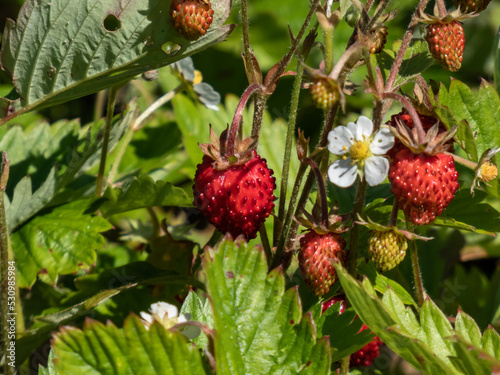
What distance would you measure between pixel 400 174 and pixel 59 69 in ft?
2.93

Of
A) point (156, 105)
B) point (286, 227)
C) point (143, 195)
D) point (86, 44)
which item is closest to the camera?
point (286, 227)

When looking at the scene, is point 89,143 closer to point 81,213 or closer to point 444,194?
point 81,213

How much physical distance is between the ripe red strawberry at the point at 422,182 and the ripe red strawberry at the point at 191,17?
518 mm

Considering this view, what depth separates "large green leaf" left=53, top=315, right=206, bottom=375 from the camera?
1.09 meters

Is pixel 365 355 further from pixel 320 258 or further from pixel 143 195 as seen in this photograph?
pixel 143 195

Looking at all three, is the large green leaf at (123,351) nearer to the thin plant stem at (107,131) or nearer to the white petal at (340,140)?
the white petal at (340,140)

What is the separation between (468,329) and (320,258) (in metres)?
0.37

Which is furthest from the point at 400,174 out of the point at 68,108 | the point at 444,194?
Result: the point at 68,108

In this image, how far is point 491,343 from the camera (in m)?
1.28

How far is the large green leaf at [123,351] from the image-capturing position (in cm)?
109

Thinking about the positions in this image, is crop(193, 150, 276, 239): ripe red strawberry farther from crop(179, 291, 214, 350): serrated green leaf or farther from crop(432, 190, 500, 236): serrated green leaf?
crop(432, 190, 500, 236): serrated green leaf

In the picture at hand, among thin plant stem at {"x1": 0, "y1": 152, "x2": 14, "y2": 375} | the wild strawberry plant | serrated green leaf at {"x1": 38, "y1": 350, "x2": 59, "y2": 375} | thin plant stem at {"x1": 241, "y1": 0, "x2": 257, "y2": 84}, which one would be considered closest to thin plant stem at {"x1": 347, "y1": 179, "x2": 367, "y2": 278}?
the wild strawberry plant

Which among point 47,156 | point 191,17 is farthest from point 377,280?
point 47,156

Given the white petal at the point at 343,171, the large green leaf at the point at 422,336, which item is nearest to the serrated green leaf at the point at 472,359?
the large green leaf at the point at 422,336
